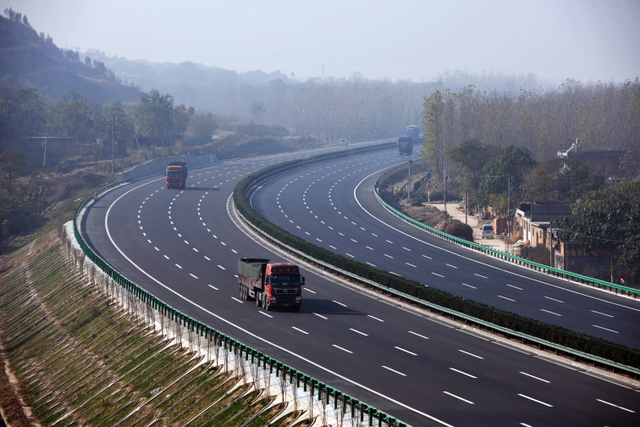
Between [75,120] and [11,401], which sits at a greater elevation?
[75,120]

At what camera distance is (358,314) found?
37.9 m

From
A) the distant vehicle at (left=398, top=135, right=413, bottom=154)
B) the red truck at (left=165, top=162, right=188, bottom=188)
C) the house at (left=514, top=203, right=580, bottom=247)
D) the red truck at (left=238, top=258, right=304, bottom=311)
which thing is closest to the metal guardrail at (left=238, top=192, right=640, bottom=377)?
the red truck at (left=238, top=258, right=304, bottom=311)

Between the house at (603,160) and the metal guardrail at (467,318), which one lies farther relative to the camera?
the house at (603,160)

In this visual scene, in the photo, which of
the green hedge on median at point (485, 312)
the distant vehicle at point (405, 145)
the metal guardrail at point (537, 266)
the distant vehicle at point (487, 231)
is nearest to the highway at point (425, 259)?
the metal guardrail at point (537, 266)

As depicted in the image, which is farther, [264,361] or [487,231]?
[487,231]

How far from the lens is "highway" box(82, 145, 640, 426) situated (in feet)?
76.9

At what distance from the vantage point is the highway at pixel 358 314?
23.5m

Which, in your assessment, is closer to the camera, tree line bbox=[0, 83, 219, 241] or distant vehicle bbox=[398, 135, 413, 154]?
tree line bbox=[0, 83, 219, 241]

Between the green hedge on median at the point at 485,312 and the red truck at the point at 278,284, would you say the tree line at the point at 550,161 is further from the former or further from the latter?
the red truck at the point at 278,284

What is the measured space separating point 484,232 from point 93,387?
5375 centimetres

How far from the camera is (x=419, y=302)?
130ft

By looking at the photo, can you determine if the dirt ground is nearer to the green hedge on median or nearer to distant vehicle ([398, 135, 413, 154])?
the green hedge on median

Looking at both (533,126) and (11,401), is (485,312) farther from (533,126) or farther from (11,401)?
(533,126)

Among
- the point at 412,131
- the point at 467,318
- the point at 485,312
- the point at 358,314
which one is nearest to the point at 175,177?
the point at 358,314
